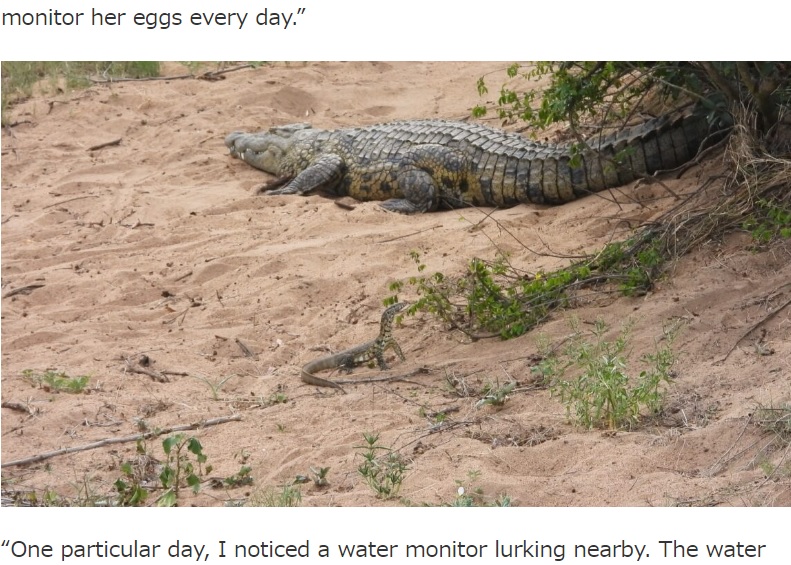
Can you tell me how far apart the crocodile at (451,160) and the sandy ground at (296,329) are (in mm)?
224

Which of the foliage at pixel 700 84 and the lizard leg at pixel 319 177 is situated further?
the lizard leg at pixel 319 177

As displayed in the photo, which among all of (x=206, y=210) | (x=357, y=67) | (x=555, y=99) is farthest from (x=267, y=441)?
(x=357, y=67)

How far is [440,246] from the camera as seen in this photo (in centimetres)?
704

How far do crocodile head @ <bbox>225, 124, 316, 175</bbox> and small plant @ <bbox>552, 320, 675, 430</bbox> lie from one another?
200 inches

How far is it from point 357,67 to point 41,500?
311 inches

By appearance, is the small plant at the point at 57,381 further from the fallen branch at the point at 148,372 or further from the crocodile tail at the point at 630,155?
the crocodile tail at the point at 630,155

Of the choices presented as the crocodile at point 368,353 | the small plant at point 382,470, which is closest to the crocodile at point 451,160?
the crocodile at point 368,353

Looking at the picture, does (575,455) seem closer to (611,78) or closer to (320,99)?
(611,78)

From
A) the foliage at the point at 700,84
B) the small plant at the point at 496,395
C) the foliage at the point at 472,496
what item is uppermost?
the foliage at the point at 700,84

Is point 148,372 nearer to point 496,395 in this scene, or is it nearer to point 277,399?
point 277,399

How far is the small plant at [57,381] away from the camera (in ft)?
17.3

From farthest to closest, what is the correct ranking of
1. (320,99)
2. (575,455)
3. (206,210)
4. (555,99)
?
(320,99) → (206,210) → (555,99) → (575,455)

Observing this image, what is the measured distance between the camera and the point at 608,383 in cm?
416

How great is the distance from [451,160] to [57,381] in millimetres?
3950
